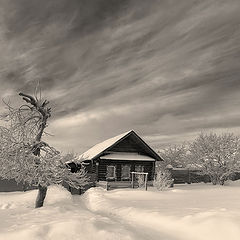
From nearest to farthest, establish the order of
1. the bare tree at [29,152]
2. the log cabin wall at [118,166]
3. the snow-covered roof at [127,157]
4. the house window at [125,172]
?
1. the bare tree at [29,152]
2. the snow-covered roof at [127,157]
3. the log cabin wall at [118,166]
4. the house window at [125,172]

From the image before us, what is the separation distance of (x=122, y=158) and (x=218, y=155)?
36.7 feet

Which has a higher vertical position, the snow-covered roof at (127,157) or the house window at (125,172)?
the snow-covered roof at (127,157)

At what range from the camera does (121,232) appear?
362 inches

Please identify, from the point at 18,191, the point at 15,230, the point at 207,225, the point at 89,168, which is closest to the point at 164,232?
the point at 207,225

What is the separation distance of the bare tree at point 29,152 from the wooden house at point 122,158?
14213 mm

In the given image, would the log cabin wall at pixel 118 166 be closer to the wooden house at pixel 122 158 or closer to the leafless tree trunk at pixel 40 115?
the wooden house at pixel 122 158

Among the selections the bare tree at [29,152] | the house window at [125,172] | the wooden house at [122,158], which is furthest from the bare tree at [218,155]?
the bare tree at [29,152]

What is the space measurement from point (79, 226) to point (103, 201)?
944 centimetres

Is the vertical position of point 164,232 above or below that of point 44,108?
below

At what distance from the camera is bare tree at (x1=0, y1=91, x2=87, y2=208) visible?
1482 cm

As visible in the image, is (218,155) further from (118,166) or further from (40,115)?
(40,115)

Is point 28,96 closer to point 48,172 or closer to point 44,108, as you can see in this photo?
point 44,108

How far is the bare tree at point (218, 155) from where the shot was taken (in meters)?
32.8

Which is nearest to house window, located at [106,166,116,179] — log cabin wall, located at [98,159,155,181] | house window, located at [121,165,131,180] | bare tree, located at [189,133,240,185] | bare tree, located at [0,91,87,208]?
log cabin wall, located at [98,159,155,181]
